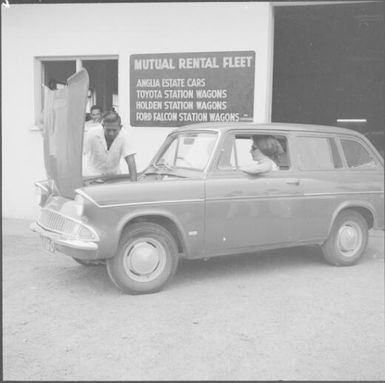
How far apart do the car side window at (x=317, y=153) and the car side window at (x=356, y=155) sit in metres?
0.15

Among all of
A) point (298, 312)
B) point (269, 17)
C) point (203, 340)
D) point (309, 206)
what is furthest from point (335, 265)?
point (269, 17)

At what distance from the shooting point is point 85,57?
7.10m

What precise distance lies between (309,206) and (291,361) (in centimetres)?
242

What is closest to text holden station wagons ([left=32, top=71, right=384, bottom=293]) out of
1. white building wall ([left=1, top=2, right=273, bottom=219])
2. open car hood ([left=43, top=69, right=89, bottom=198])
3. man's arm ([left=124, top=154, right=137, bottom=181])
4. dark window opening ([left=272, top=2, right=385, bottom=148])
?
open car hood ([left=43, top=69, right=89, bottom=198])

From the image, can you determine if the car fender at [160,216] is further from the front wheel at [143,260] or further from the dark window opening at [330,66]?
the dark window opening at [330,66]

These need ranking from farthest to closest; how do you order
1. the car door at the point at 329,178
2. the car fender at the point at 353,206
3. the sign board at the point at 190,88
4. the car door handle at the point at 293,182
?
the car fender at the point at 353,206, the car door at the point at 329,178, the car door handle at the point at 293,182, the sign board at the point at 190,88

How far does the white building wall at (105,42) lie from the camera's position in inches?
196

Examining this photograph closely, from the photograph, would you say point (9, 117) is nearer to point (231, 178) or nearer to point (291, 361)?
point (231, 178)

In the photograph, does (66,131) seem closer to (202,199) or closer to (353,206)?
(202,199)

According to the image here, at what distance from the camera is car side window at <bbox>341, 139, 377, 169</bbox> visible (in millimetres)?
5480

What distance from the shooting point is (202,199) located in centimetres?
448

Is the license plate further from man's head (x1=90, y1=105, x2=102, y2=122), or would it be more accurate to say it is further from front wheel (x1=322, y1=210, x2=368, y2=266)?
front wheel (x1=322, y1=210, x2=368, y2=266)

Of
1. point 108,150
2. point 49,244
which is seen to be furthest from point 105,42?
point 49,244

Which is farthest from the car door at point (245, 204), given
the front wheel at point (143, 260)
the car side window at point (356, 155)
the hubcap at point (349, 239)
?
the car side window at point (356, 155)
